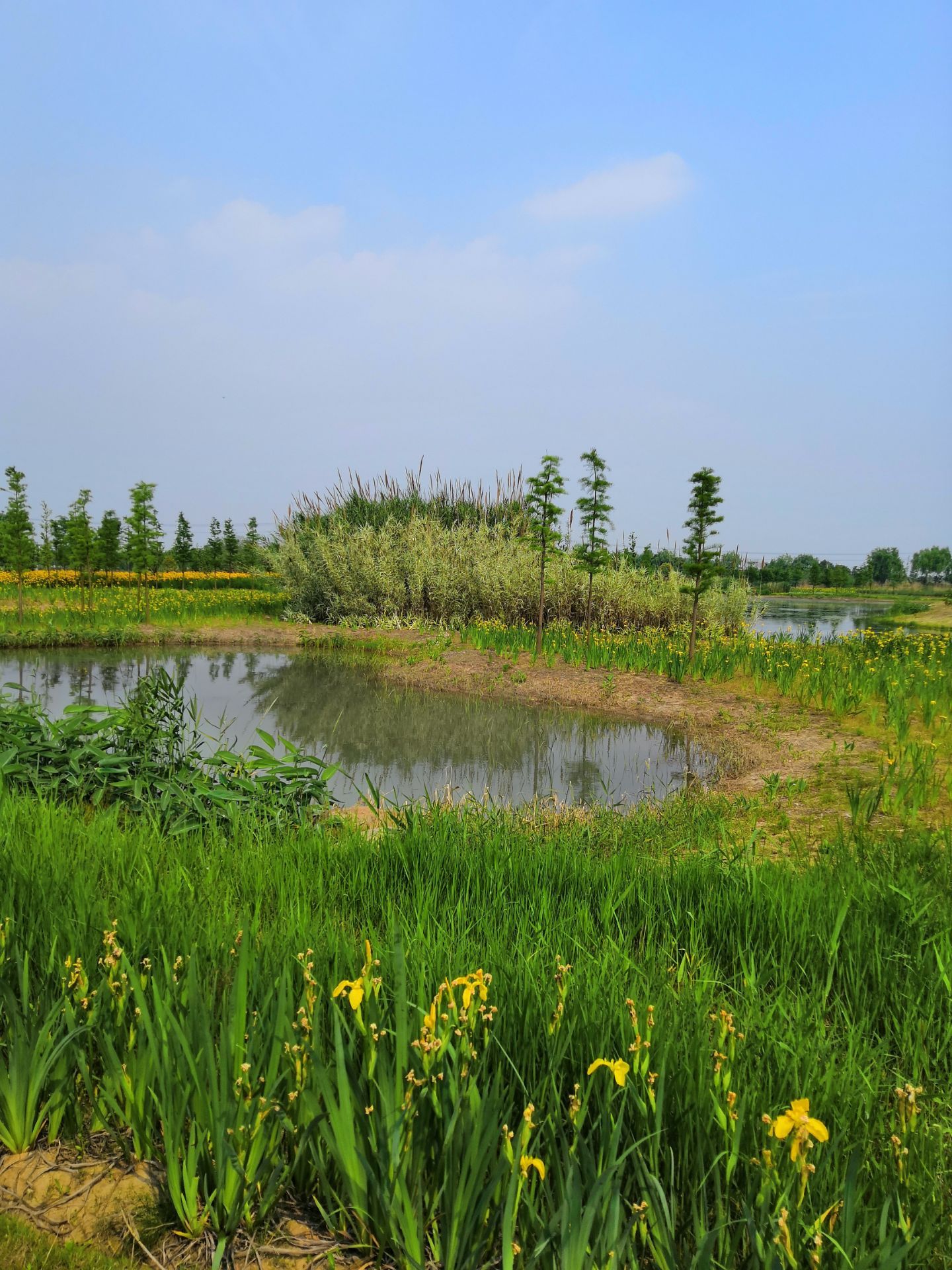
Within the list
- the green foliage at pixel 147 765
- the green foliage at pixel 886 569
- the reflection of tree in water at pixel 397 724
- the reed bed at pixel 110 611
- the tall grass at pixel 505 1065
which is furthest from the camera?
the green foliage at pixel 886 569

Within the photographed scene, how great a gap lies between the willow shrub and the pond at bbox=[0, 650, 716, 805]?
20.4 feet

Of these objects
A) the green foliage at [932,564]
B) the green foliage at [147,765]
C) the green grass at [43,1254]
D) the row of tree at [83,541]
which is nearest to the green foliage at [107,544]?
the row of tree at [83,541]

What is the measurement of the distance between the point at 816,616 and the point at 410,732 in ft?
93.9

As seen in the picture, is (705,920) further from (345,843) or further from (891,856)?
(345,843)

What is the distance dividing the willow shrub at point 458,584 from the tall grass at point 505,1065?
52.5 feet

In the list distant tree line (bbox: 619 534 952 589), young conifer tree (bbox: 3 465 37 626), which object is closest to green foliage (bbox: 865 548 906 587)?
distant tree line (bbox: 619 534 952 589)

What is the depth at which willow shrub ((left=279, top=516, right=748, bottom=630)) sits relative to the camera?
19703 mm

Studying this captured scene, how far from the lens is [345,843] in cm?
404

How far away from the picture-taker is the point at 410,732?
9.90 m

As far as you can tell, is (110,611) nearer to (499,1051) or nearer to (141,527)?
(141,527)

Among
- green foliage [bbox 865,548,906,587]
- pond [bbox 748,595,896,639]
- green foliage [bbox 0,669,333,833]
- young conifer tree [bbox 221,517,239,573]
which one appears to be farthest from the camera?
green foliage [bbox 865,548,906,587]

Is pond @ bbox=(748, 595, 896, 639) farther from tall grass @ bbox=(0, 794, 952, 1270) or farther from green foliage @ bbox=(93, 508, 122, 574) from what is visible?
green foliage @ bbox=(93, 508, 122, 574)

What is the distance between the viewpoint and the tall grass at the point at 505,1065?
4.89 feet

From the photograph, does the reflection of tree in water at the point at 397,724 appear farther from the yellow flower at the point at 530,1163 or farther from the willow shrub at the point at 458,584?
the willow shrub at the point at 458,584
